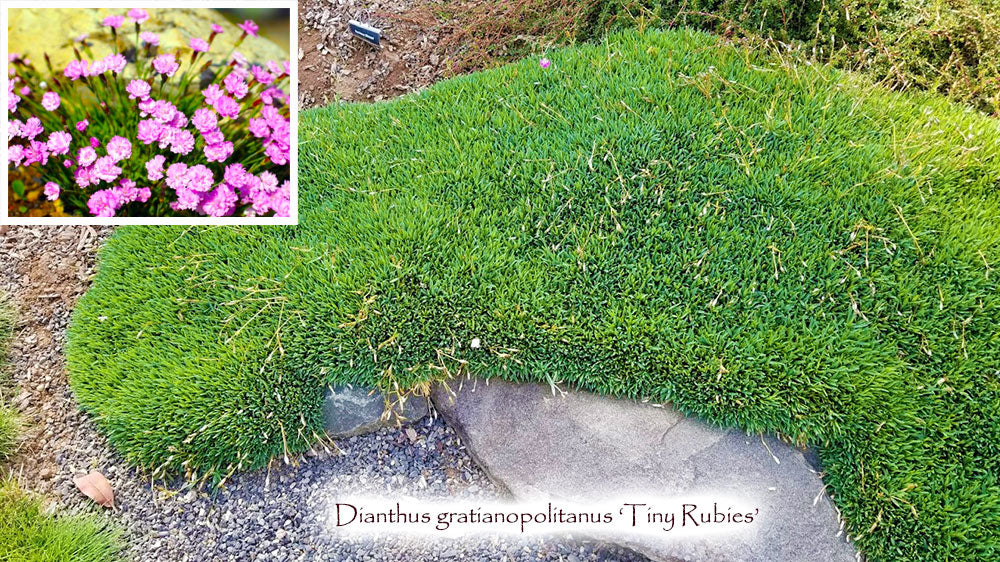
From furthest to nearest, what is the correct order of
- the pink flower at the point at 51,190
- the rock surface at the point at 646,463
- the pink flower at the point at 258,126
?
the pink flower at the point at 258,126 < the pink flower at the point at 51,190 < the rock surface at the point at 646,463

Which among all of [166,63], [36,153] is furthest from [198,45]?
[36,153]

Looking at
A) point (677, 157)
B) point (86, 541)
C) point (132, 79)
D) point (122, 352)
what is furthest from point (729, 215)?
point (86, 541)

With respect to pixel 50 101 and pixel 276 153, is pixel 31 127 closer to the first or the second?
pixel 50 101

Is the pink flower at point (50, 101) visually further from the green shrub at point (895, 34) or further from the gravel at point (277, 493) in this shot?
the green shrub at point (895, 34)

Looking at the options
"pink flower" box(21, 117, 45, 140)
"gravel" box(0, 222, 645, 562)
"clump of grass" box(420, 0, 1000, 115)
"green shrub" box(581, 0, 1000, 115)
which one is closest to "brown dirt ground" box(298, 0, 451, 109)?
"clump of grass" box(420, 0, 1000, 115)

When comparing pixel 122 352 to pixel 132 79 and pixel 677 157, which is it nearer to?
pixel 132 79

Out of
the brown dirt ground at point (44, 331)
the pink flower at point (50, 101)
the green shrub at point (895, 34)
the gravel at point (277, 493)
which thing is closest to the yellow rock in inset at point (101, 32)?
the pink flower at point (50, 101)

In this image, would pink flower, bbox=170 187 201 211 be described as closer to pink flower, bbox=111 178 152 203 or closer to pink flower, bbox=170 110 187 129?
pink flower, bbox=111 178 152 203
